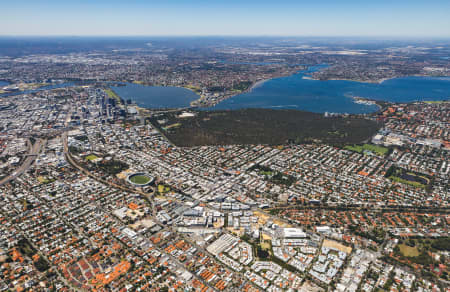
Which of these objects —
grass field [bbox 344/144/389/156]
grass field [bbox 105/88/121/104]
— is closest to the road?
grass field [bbox 105/88/121/104]

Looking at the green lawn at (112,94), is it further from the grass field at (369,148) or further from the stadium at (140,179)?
the grass field at (369,148)

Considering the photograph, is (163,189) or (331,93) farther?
(331,93)

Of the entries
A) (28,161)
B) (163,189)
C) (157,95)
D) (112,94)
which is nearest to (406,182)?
(163,189)

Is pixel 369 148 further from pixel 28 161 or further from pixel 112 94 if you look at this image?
pixel 112 94

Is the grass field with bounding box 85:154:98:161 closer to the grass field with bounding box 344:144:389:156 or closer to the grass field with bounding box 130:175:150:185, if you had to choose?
the grass field with bounding box 130:175:150:185

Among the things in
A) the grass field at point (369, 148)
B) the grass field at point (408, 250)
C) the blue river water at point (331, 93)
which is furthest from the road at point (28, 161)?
the grass field at point (369, 148)
